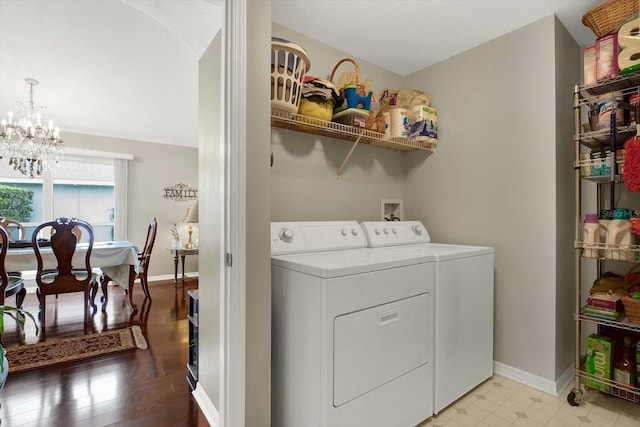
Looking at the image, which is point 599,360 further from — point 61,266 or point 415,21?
point 61,266

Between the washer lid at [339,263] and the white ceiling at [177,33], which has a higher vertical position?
the white ceiling at [177,33]

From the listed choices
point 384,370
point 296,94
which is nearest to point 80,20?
point 296,94

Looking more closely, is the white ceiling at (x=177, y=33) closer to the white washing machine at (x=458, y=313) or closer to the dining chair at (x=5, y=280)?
the white washing machine at (x=458, y=313)

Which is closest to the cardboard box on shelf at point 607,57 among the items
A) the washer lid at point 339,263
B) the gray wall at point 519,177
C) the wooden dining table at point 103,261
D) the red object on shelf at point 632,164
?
the gray wall at point 519,177

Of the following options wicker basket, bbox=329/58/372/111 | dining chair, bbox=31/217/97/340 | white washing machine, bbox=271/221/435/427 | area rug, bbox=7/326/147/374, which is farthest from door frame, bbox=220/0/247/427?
dining chair, bbox=31/217/97/340

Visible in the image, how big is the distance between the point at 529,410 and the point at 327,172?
1.80 meters

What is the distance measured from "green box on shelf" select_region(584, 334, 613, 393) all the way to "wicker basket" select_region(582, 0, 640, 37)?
5.58ft

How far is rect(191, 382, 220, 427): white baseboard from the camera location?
1.58m

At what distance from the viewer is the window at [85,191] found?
4.72 metres

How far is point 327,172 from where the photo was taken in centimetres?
221

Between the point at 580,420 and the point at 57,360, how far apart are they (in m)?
3.31

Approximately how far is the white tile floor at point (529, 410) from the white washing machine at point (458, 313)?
64mm

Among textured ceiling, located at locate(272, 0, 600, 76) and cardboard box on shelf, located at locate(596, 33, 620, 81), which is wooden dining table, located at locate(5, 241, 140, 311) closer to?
textured ceiling, located at locate(272, 0, 600, 76)

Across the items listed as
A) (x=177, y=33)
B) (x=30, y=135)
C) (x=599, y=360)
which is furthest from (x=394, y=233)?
(x=30, y=135)
